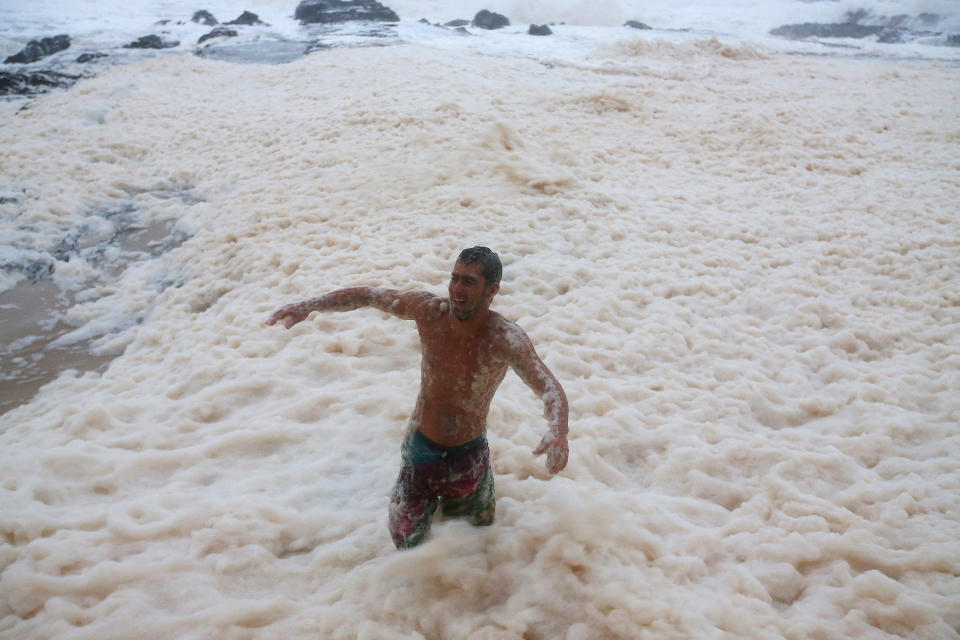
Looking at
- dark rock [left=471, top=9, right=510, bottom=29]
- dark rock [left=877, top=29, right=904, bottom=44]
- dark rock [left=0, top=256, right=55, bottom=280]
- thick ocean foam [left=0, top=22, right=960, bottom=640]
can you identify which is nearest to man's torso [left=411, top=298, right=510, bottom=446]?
thick ocean foam [left=0, top=22, right=960, bottom=640]

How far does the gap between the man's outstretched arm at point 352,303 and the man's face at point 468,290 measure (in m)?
0.20

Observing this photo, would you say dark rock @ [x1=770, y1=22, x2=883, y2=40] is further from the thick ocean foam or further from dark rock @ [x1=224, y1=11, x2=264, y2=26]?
dark rock @ [x1=224, y1=11, x2=264, y2=26]

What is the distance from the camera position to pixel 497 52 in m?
12.9

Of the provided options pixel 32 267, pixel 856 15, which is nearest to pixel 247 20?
pixel 32 267

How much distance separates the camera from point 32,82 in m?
10.3

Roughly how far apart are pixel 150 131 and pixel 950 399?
8.83 m

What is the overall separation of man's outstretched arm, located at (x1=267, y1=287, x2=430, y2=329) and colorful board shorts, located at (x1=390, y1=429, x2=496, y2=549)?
1.35ft

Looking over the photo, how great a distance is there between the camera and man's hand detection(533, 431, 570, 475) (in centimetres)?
149

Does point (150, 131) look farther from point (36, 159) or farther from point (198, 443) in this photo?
point (198, 443)

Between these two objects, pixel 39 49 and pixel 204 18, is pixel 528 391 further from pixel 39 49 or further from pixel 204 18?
pixel 204 18

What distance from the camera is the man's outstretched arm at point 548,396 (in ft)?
4.93

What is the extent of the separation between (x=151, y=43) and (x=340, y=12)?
6.48m

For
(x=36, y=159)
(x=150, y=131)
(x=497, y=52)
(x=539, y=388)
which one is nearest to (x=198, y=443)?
(x=539, y=388)

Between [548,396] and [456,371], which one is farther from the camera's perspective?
[456,371]
